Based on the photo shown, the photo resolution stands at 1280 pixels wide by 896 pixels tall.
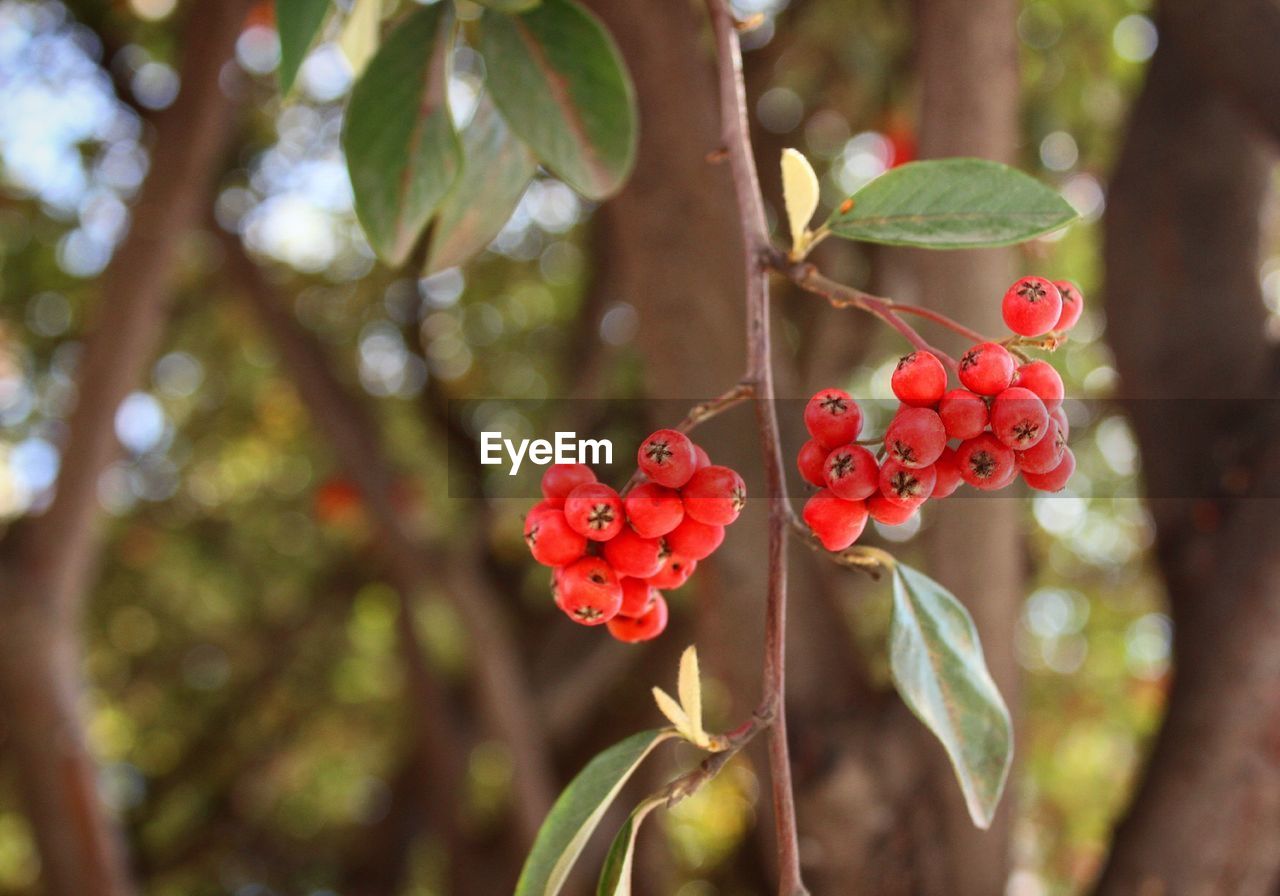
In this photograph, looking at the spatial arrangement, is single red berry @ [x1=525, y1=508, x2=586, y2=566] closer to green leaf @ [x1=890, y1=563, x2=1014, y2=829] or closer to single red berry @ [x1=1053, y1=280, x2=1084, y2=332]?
green leaf @ [x1=890, y1=563, x2=1014, y2=829]

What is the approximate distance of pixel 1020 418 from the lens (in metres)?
0.82

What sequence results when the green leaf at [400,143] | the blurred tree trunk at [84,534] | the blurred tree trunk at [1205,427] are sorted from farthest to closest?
1. the blurred tree trunk at [84,534]
2. the blurred tree trunk at [1205,427]
3. the green leaf at [400,143]

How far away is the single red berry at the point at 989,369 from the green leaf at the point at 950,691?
0.79ft

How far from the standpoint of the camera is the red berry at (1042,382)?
0.86m

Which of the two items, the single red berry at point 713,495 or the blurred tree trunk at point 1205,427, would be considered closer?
the single red berry at point 713,495

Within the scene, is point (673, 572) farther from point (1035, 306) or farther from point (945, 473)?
point (1035, 306)

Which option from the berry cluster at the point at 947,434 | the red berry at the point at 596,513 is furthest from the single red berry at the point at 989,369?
the red berry at the point at 596,513

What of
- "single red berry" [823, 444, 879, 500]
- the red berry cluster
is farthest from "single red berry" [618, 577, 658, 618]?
"single red berry" [823, 444, 879, 500]

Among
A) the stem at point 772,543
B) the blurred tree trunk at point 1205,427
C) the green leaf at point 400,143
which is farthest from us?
the blurred tree trunk at point 1205,427

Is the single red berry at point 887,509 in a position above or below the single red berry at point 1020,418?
below

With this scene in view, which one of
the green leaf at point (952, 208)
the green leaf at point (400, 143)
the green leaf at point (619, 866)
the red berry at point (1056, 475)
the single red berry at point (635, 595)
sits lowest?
the green leaf at point (619, 866)

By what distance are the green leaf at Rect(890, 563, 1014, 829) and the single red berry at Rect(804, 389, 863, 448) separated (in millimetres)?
195

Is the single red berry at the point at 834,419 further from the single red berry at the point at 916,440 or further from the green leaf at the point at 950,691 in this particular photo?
the green leaf at the point at 950,691

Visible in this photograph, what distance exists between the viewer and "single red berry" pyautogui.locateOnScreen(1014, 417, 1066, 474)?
2.81ft
